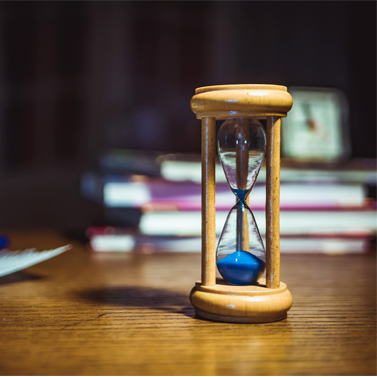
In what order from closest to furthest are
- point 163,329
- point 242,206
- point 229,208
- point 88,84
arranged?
point 163,329 → point 242,206 → point 229,208 → point 88,84

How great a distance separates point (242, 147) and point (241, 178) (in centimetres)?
4

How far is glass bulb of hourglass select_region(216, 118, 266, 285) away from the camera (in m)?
0.65

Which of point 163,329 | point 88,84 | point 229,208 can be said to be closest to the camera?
point 163,329

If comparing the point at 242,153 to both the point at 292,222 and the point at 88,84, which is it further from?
the point at 88,84

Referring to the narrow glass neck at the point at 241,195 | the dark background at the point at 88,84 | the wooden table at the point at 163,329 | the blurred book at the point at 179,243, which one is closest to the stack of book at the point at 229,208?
the blurred book at the point at 179,243

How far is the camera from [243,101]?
2.02ft

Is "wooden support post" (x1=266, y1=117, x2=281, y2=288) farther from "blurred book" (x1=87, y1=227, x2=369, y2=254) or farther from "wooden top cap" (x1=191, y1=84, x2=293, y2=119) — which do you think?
"blurred book" (x1=87, y1=227, x2=369, y2=254)

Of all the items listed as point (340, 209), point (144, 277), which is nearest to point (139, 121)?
point (340, 209)

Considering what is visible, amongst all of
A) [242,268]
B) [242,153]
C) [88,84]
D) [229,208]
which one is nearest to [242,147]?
[242,153]

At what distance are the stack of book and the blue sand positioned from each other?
0.54 metres

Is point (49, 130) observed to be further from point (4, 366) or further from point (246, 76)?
point (4, 366)

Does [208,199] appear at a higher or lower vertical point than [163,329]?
higher

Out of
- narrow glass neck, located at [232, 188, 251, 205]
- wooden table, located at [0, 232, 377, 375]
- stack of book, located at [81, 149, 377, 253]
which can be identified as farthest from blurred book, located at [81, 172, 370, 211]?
narrow glass neck, located at [232, 188, 251, 205]

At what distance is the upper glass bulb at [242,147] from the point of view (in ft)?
2.15
